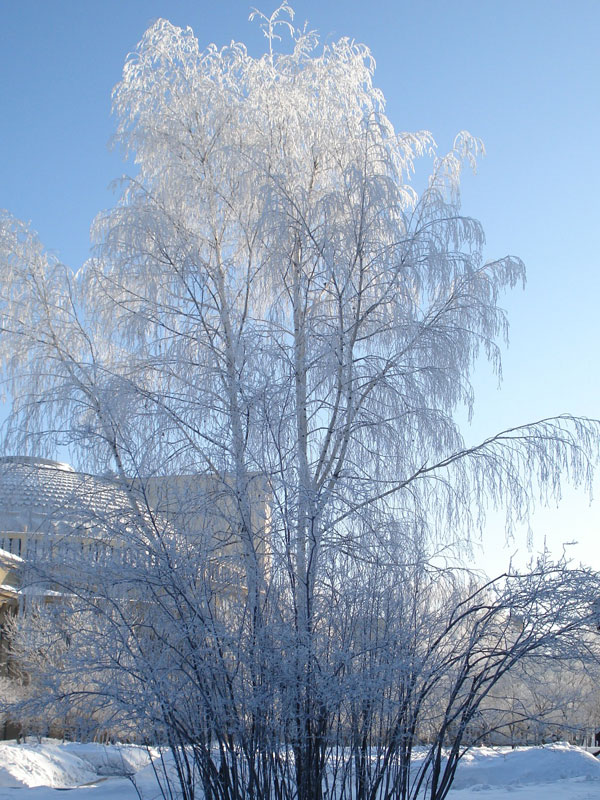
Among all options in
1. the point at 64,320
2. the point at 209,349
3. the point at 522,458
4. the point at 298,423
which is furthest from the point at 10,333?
the point at 522,458

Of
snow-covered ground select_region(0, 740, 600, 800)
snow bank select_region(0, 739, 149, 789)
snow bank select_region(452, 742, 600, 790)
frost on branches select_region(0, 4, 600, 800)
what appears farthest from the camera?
snow bank select_region(452, 742, 600, 790)

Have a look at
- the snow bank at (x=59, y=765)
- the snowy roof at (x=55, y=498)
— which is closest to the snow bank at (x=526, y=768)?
the snow bank at (x=59, y=765)

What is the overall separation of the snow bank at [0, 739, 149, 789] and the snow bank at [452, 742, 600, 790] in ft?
18.3

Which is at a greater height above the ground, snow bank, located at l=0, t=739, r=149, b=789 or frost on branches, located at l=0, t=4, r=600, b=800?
frost on branches, located at l=0, t=4, r=600, b=800

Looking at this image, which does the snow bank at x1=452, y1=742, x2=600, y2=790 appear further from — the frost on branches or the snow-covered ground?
the frost on branches

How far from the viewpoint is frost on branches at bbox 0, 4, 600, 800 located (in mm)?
6004

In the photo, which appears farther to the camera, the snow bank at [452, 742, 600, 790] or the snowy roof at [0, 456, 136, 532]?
the snow bank at [452, 742, 600, 790]

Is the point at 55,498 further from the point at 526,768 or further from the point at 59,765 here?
the point at 526,768

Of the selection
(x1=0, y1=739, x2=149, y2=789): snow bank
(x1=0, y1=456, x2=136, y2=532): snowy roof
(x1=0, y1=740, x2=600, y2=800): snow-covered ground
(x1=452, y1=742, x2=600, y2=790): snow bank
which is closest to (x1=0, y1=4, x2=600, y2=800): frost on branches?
(x1=0, y1=456, x2=136, y2=532): snowy roof

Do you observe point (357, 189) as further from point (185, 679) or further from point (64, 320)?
point (185, 679)

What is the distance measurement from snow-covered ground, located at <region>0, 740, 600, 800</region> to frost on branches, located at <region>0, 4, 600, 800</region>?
9.84 ft

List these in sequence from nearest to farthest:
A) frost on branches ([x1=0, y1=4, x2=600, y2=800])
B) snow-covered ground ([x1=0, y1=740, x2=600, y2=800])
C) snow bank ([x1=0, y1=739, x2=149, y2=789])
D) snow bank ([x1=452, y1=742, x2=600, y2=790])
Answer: frost on branches ([x1=0, y1=4, x2=600, y2=800]) < snow-covered ground ([x1=0, y1=740, x2=600, y2=800]) < snow bank ([x1=0, y1=739, x2=149, y2=789]) < snow bank ([x1=452, y1=742, x2=600, y2=790])

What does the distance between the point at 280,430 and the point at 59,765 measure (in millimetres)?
9592

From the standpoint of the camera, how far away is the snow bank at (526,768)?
43.7ft
